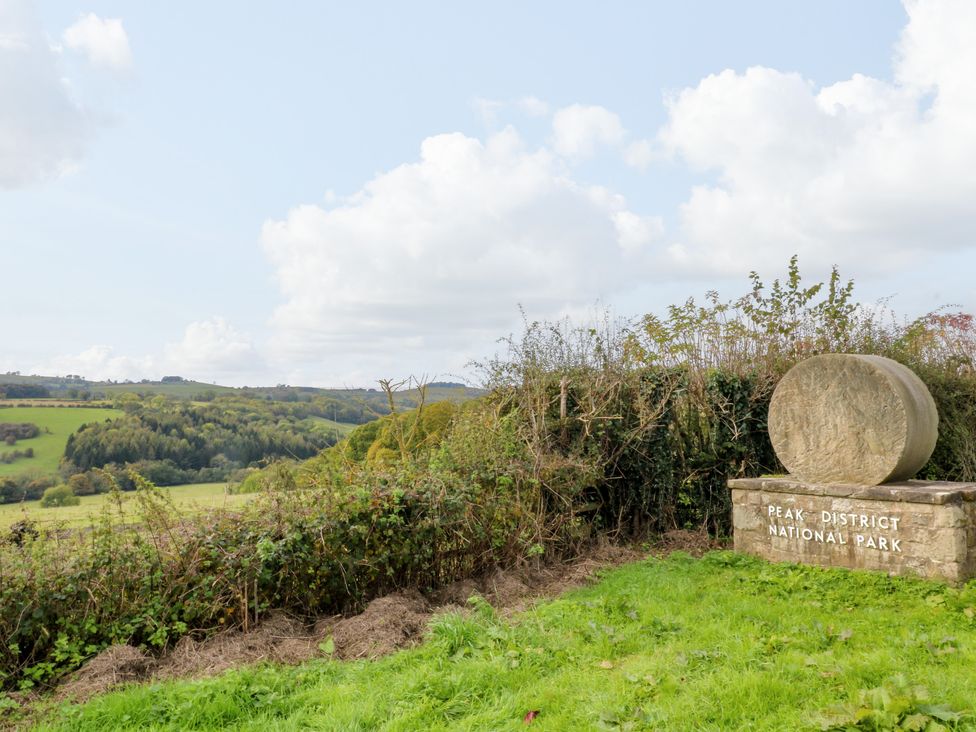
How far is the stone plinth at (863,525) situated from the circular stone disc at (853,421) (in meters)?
0.21

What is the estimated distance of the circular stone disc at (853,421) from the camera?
7.19 metres

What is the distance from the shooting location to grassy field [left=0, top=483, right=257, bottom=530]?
609 cm

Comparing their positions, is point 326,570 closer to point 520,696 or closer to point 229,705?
point 229,705

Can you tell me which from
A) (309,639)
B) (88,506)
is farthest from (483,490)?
(88,506)

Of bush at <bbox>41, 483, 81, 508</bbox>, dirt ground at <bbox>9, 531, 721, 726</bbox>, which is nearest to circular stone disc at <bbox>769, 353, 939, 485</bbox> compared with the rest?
dirt ground at <bbox>9, 531, 721, 726</bbox>

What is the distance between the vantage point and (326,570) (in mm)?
6410

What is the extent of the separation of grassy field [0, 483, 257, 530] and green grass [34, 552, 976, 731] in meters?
2.15

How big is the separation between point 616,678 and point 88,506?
4.97 metres

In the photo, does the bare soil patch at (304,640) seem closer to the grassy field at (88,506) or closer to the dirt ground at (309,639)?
the dirt ground at (309,639)

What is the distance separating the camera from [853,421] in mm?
7531

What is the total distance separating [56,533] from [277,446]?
10.8 ft

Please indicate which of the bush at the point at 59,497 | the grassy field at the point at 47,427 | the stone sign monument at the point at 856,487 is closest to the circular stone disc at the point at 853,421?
the stone sign monument at the point at 856,487

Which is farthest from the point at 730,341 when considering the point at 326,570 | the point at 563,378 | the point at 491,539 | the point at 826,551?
the point at 326,570

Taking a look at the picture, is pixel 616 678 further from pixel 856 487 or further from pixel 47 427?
pixel 47 427
